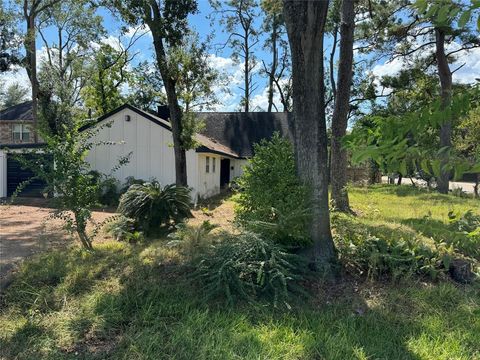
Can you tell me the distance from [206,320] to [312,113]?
Result: 3.04m

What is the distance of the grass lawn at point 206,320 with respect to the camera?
3377 millimetres

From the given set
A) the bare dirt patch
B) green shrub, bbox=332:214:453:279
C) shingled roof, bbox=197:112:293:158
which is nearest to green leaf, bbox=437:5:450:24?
green shrub, bbox=332:214:453:279

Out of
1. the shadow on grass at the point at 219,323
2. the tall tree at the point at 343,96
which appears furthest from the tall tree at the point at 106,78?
the shadow on grass at the point at 219,323

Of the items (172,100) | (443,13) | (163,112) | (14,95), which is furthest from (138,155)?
(14,95)

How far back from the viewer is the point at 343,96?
10.4 meters

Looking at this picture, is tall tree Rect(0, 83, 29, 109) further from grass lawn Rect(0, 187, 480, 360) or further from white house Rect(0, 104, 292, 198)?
grass lawn Rect(0, 187, 480, 360)

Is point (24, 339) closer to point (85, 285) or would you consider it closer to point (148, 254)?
point (85, 285)

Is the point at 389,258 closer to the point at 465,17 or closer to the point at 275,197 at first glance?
the point at 275,197

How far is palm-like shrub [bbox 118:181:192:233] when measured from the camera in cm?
778

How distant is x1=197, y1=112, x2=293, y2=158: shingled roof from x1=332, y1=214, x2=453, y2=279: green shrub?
18136 millimetres

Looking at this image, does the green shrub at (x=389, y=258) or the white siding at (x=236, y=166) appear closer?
the green shrub at (x=389, y=258)

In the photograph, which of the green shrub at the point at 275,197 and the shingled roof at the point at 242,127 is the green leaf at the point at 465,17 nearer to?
the green shrub at the point at 275,197

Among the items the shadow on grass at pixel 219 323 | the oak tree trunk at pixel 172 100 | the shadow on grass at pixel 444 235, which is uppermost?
the oak tree trunk at pixel 172 100

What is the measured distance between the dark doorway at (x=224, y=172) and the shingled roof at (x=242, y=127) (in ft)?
3.70
